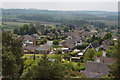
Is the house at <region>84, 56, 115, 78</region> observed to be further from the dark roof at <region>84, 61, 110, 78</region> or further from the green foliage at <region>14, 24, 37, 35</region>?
the green foliage at <region>14, 24, 37, 35</region>

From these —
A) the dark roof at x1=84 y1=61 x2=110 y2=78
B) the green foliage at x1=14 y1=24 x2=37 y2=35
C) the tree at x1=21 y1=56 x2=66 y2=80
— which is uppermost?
the green foliage at x1=14 y1=24 x2=37 y2=35

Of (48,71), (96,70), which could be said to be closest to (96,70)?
(96,70)

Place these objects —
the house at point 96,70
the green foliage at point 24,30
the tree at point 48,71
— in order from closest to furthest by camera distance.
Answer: the tree at point 48,71 → the house at point 96,70 → the green foliage at point 24,30

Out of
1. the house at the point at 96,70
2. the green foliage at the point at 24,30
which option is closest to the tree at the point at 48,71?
the house at the point at 96,70

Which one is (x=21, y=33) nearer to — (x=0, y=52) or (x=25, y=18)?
(x=0, y=52)

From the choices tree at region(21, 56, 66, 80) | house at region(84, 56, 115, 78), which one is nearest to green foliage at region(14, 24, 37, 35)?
house at region(84, 56, 115, 78)

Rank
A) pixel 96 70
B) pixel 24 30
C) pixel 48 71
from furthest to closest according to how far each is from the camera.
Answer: pixel 24 30 → pixel 96 70 → pixel 48 71

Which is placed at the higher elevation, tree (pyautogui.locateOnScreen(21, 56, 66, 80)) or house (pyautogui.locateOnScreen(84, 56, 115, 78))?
tree (pyautogui.locateOnScreen(21, 56, 66, 80))

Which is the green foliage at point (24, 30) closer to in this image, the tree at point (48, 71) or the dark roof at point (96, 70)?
the dark roof at point (96, 70)

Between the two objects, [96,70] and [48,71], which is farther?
[96,70]

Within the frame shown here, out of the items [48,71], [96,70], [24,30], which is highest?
[24,30]

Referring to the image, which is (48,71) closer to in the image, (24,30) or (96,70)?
(96,70)
